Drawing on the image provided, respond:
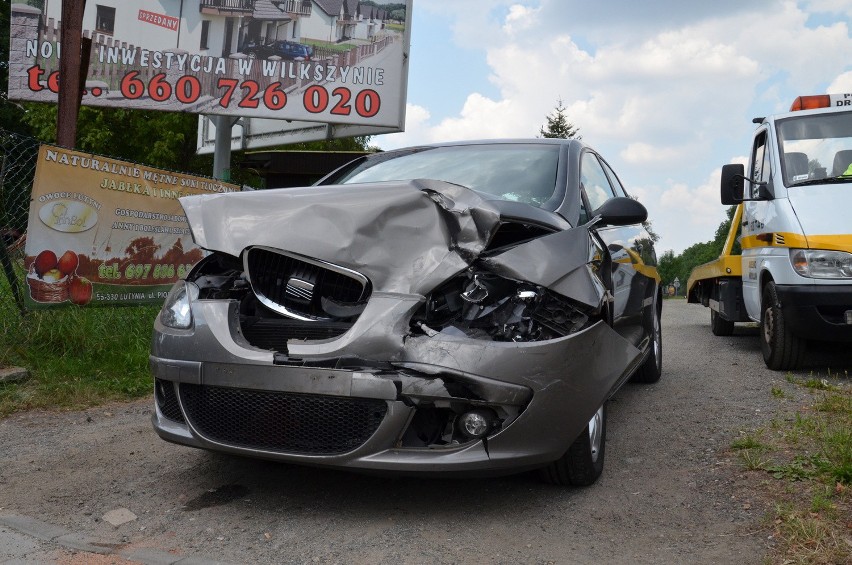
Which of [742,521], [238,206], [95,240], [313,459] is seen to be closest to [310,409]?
[313,459]

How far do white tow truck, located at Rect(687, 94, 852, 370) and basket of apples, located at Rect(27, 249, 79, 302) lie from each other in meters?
5.49

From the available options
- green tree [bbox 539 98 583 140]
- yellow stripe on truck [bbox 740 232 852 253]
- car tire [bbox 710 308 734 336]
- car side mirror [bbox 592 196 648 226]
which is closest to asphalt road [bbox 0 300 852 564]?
car side mirror [bbox 592 196 648 226]

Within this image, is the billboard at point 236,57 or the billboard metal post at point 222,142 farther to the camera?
the billboard metal post at point 222,142

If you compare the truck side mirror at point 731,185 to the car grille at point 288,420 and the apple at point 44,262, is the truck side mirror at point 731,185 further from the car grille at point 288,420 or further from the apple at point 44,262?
the apple at point 44,262

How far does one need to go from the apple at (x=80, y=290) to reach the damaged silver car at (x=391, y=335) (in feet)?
10.1

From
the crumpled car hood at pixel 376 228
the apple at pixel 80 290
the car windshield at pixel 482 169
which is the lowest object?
the apple at pixel 80 290

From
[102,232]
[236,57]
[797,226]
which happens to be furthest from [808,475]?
[236,57]

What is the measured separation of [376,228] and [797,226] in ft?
13.6

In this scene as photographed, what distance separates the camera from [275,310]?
329 cm

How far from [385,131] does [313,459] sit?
1233 cm

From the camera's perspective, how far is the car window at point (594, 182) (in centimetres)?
444

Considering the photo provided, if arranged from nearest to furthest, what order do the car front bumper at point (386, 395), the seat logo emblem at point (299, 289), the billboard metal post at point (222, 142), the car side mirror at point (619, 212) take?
the car front bumper at point (386, 395) → the seat logo emblem at point (299, 289) → the car side mirror at point (619, 212) → the billboard metal post at point (222, 142)

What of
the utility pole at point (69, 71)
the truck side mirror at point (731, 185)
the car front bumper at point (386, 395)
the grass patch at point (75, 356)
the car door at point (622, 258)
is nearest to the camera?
the car front bumper at point (386, 395)

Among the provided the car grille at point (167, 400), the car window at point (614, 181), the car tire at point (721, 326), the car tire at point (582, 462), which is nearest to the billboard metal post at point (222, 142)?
the car tire at point (721, 326)
